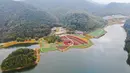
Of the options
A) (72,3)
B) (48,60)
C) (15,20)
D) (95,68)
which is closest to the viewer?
(95,68)

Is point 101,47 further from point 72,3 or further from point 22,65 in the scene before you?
point 72,3

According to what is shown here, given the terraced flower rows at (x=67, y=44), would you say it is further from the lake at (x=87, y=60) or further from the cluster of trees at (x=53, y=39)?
the lake at (x=87, y=60)

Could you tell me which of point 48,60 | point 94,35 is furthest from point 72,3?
point 48,60

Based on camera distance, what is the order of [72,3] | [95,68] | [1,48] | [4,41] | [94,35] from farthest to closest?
[72,3]
[94,35]
[4,41]
[1,48]
[95,68]

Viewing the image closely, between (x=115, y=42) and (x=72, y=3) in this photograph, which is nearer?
(x=115, y=42)

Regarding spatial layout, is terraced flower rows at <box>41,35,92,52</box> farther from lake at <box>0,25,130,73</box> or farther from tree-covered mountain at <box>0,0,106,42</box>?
tree-covered mountain at <box>0,0,106,42</box>

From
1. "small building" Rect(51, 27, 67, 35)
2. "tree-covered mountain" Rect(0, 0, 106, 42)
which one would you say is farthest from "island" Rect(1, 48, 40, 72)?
"small building" Rect(51, 27, 67, 35)

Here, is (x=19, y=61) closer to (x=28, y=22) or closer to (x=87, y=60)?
(x=87, y=60)

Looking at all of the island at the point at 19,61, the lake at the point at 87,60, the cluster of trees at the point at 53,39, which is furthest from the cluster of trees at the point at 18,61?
the cluster of trees at the point at 53,39
